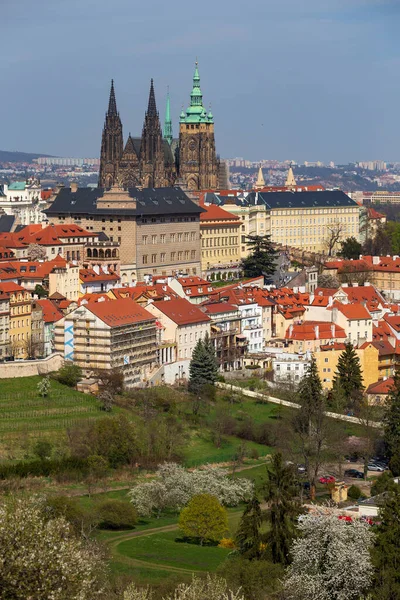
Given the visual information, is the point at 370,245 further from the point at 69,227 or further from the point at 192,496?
the point at 192,496

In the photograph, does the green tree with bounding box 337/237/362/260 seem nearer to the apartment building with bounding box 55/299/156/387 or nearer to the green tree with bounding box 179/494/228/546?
the apartment building with bounding box 55/299/156/387

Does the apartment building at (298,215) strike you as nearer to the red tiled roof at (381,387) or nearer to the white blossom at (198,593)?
the red tiled roof at (381,387)

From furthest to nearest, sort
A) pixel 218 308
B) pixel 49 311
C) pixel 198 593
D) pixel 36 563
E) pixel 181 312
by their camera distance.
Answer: pixel 218 308
pixel 181 312
pixel 49 311
pixel 198 593
pixel 36 563

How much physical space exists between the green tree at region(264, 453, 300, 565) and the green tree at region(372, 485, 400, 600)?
9.30 ft

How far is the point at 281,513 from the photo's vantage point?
51.8 metres

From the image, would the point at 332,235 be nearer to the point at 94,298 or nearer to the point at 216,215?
the point at 216,215

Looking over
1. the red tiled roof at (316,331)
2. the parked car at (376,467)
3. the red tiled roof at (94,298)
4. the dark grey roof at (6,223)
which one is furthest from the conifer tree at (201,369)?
the dark grey roof at (6,223)

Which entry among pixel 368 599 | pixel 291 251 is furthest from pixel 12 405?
pixel 291 251

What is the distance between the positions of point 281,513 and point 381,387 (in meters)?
30.9

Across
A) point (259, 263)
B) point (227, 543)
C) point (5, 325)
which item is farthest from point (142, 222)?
point (227, 543)

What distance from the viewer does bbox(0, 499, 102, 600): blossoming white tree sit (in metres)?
35.6

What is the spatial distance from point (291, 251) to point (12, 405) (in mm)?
59996

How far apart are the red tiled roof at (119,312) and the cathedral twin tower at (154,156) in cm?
6397

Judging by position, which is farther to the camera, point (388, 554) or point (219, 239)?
point (219, 239)
